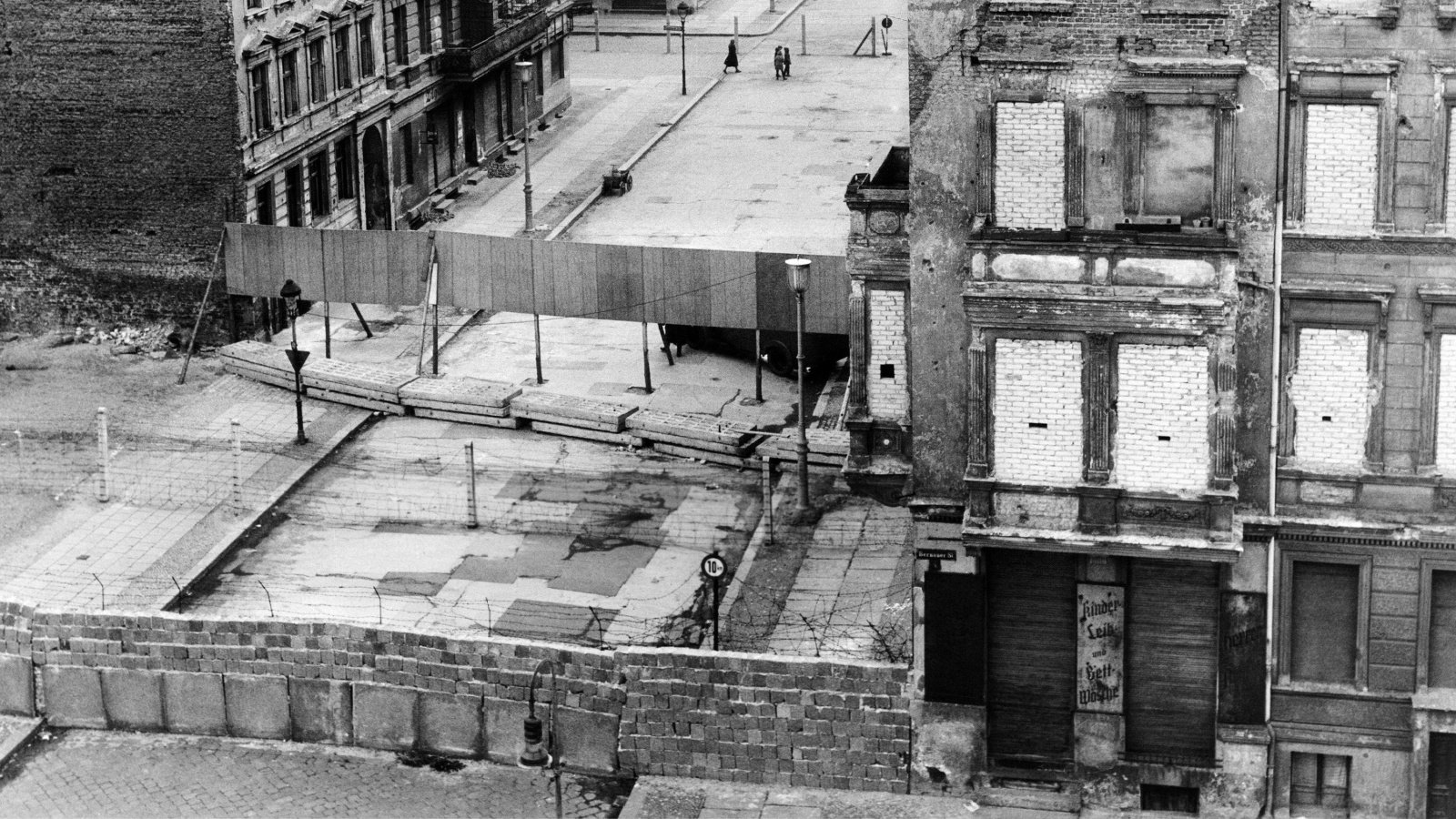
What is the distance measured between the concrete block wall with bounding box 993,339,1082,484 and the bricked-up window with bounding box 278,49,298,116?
106 ft

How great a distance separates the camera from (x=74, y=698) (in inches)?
1729

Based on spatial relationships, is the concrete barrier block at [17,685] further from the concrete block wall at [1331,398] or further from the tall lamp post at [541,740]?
the concrete block wall at [1331,398]

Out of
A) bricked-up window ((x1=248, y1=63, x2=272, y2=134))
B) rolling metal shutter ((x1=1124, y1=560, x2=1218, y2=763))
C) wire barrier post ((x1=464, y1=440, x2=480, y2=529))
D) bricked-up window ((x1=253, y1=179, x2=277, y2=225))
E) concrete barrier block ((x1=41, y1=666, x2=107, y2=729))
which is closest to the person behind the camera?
rolling metal shutter ((x1=1124, y1=560, x2=1218, y2=763))

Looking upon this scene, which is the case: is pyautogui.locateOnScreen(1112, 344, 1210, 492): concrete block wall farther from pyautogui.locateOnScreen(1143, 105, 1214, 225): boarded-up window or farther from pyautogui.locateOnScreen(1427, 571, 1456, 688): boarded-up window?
pyautogui.locateOnScreen(1427, 571, 1456, 688): boarded-up window

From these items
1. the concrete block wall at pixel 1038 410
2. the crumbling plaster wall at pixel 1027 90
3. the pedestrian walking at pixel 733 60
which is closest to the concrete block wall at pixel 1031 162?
the crumbling plaster wall at pixel 1027 90

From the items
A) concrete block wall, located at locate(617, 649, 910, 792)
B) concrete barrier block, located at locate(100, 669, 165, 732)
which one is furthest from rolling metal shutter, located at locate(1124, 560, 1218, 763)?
concrete barrier block, located at locate(100, 669, 165, 732)

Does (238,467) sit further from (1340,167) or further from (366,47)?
(1340,167)

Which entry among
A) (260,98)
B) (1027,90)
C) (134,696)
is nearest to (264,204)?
(260,98)

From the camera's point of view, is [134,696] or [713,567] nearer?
[713,567]

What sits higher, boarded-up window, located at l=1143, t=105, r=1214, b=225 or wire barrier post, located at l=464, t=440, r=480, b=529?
boarded-up window, located at l=1143, t=105, r=1214, b=225

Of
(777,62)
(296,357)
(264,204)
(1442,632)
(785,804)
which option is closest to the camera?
(1442,632)

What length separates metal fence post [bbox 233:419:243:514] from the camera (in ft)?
172

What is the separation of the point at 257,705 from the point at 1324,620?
58.0 ft

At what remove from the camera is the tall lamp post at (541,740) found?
38000 mm
